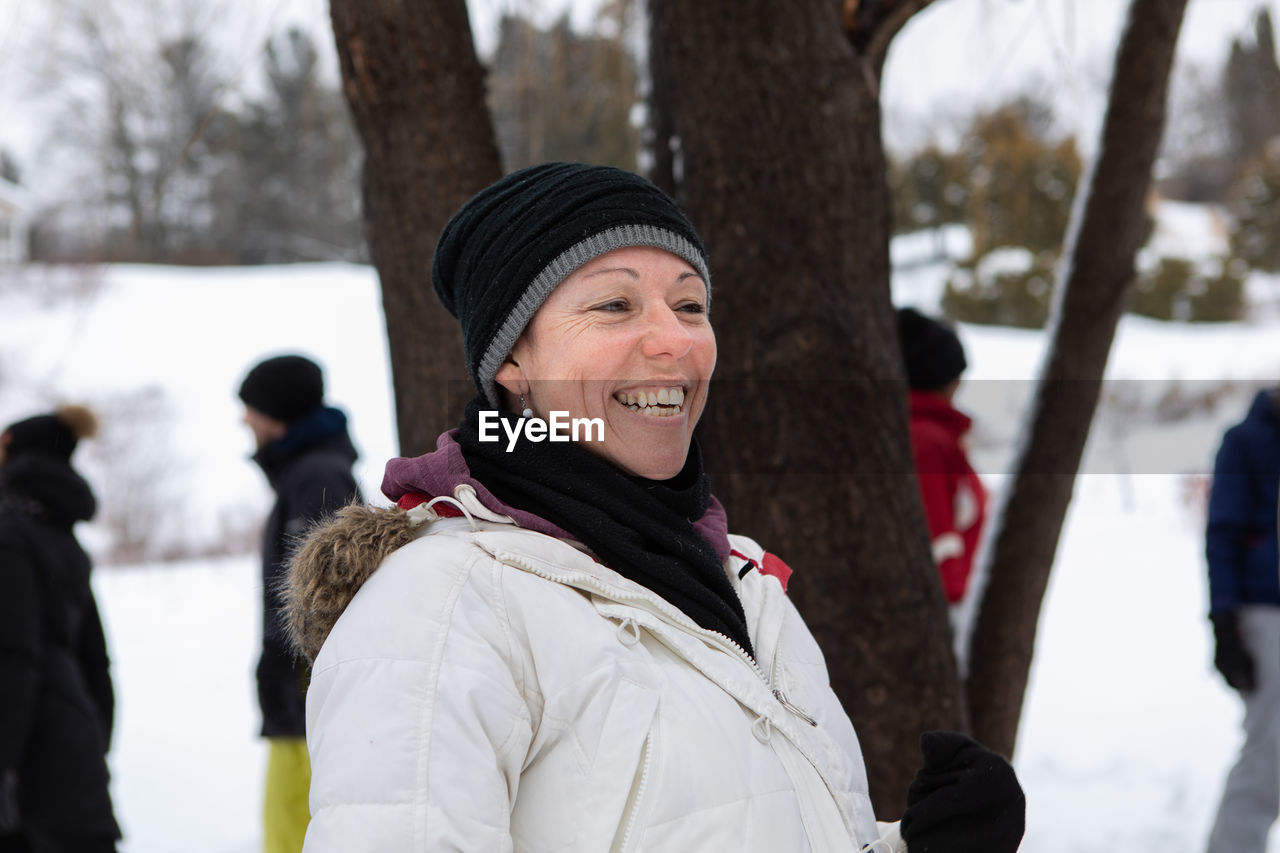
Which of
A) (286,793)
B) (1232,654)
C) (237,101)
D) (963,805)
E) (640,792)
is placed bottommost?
(286,793)

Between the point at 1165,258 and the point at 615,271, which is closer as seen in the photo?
the point at 615,271

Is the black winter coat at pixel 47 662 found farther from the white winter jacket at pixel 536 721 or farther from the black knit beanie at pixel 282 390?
the white winter jacket at pixel 536 721

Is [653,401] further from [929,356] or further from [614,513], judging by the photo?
[929,356]

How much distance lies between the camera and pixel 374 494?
154 cm

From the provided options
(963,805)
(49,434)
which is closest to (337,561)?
(963,805)

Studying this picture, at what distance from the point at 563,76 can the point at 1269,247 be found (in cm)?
1818

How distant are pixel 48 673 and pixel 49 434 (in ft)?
2.66

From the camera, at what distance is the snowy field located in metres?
4.79

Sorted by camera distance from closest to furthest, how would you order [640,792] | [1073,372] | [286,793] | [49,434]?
[640,792] → [1073,372] → [286,793] → [49,434]

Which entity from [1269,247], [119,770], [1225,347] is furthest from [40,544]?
[1269,247]

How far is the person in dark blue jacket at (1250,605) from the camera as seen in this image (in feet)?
10.9

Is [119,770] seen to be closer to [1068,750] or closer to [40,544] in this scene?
[40,544]

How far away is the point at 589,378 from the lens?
1.36 metres

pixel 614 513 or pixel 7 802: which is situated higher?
pixel 614 513
